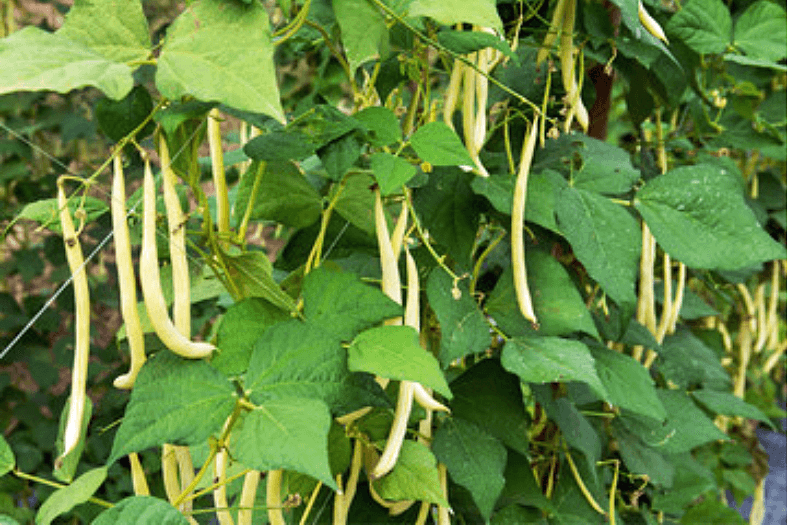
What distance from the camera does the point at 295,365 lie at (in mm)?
535

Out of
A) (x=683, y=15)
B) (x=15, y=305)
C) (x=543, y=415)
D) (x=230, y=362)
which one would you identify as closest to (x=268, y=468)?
(x=230, y=362)

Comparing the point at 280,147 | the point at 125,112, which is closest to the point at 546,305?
the point at 280,147

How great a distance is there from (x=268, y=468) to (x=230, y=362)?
0.44 feet

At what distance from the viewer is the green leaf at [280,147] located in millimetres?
602

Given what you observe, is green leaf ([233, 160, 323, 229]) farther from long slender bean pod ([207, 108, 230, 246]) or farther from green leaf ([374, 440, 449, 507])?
green leaf ([374, 440, 449, 507])

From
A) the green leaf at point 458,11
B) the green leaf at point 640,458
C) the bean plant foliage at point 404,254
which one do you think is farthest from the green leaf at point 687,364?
the green leaf at point 458,11

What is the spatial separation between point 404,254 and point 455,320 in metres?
0.13

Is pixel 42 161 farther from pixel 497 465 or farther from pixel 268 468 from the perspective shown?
pixel 268 468

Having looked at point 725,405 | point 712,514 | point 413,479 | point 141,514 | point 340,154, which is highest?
point 340,154

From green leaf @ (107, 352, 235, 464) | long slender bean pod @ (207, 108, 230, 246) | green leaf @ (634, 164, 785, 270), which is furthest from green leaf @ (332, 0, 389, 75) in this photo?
green leaf @ (634, 164, 785, 270)

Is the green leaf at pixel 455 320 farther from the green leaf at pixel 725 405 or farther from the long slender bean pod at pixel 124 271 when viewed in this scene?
the green leaf at pixel 725 405

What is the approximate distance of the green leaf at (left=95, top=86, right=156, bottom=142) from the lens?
1.80 feet

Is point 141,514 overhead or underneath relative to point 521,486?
overhead

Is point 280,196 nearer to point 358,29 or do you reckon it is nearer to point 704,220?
point 358,29
